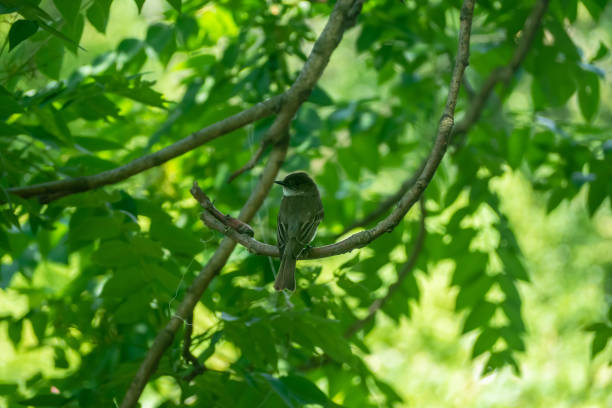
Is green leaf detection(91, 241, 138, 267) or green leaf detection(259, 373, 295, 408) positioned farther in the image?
green leaf detection(91, 241, 138, 267)

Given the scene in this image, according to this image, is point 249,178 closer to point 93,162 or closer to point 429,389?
point 93,162

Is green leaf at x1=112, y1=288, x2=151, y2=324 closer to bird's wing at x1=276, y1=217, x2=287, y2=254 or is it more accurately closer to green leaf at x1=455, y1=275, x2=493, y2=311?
bird's wing at x1=276, y1=217, x2=287, y2=254

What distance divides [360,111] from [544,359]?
22.4 ft

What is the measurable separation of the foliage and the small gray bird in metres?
0.15

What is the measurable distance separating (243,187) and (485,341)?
2.09 meters

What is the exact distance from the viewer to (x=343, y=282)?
3191 mm

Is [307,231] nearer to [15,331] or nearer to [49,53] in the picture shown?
[49,53]

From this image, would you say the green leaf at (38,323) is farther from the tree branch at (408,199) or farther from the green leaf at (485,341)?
the green leaf at (485,341)

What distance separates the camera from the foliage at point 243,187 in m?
3.29

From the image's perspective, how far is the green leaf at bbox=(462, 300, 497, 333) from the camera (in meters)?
4.27

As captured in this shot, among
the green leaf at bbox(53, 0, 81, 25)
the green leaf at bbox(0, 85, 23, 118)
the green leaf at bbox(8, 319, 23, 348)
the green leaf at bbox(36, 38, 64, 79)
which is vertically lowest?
the green leaf at bbox(8, 319, 23, 348)

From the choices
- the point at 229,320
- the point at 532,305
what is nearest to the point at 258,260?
the point at 229,320

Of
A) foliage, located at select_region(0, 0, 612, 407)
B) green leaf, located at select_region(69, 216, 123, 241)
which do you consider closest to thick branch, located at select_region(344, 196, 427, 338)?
foliage, located at select_region(0, 0, 612, 407)

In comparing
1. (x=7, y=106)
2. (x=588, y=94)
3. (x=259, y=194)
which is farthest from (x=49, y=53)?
(x=588, y=94)
